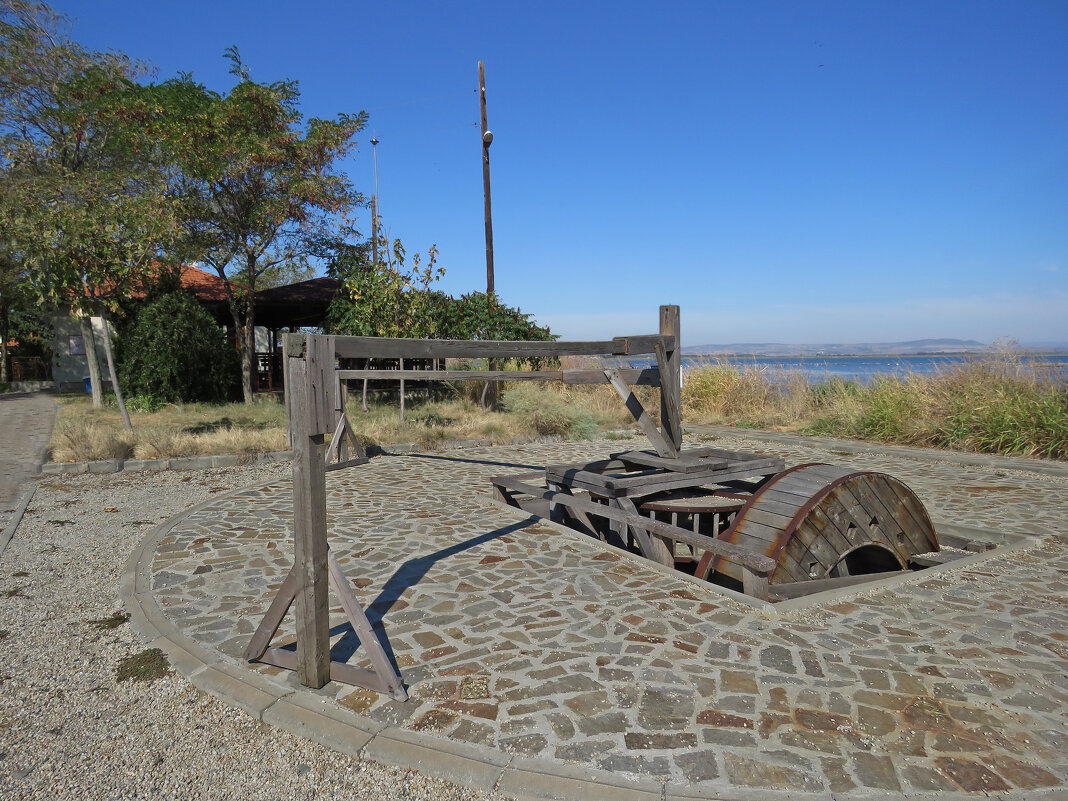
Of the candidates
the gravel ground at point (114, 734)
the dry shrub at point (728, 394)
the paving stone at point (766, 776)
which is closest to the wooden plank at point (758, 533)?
the paving stone at point (766, 776)

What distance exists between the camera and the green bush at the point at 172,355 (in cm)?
1516

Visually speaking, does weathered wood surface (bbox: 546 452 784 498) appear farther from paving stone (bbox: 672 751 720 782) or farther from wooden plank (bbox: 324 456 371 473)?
wooden plank (bbox: 324 456 371 473)

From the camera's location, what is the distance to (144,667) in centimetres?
328

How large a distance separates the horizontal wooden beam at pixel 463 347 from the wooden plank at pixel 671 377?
0.04 meters

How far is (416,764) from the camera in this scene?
2451mm

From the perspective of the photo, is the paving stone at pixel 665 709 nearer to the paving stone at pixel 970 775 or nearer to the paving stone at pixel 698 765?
the paving stone at pixel 698 765

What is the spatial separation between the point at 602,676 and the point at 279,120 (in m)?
17.0

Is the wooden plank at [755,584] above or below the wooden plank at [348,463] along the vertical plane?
above

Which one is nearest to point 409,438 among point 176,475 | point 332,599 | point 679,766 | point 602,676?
point 176,475

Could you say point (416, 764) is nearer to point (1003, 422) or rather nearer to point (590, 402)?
point (1003, 422)

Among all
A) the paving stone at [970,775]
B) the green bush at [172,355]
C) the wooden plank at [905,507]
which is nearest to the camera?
the paving stone at [970,775]

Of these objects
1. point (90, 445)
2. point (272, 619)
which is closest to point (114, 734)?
point (272, 619)

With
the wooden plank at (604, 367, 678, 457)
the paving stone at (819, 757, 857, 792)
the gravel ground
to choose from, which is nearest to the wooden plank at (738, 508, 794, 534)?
the wooden plank at (604, 367, 678, 457)

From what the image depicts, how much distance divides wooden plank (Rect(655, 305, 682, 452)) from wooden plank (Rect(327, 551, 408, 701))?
3.48 m
